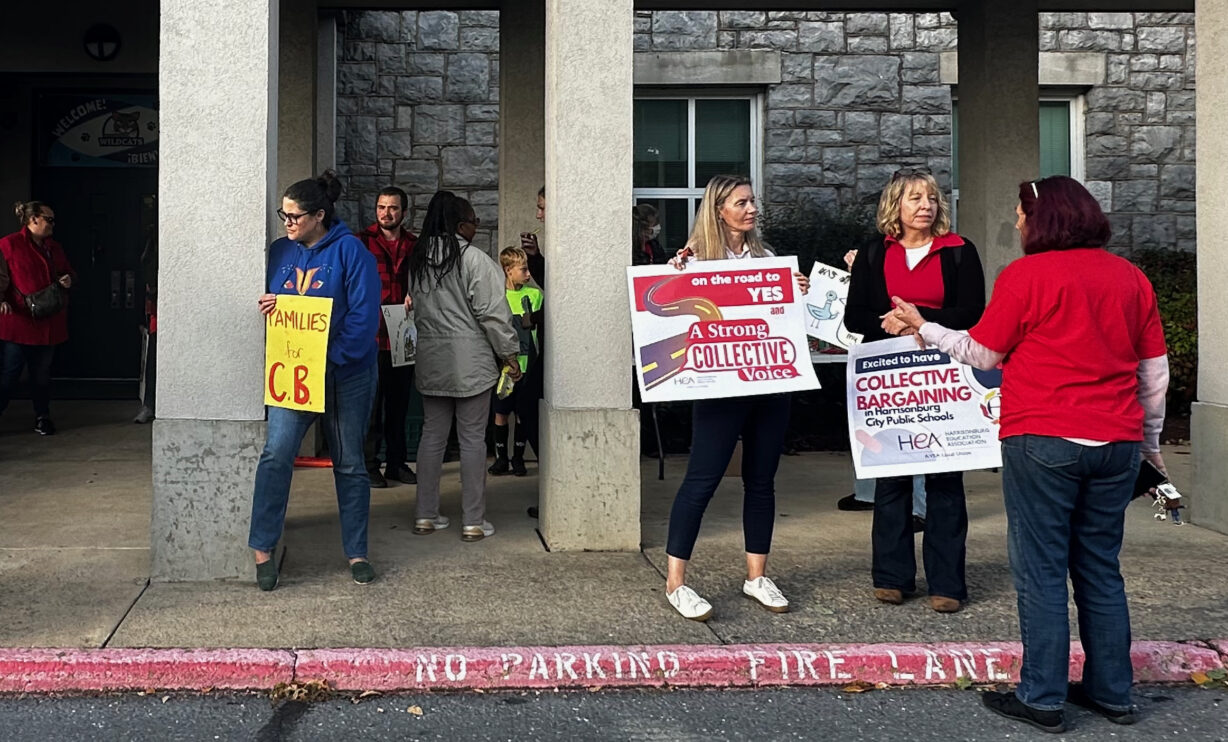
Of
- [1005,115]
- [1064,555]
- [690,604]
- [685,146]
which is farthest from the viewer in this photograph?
[685,146]

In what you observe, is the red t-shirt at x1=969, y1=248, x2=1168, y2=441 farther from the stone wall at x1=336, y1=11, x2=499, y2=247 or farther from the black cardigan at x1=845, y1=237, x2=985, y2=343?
the stone wall at x1=336, y1=11, x2=499, y2=247

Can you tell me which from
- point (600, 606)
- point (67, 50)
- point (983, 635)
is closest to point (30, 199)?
point (67, 50)

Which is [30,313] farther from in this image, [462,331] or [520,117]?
[462,331]

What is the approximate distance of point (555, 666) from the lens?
5.07 meters

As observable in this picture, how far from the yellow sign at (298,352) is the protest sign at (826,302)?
394 cm

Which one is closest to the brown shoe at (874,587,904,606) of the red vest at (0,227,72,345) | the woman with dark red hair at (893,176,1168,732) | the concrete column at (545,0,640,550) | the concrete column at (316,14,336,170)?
the woman with dark red hair at (893,176,1168,732)

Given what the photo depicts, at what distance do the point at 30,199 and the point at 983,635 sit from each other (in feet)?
37.4

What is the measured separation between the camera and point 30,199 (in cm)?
1314

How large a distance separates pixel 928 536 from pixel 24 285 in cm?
820

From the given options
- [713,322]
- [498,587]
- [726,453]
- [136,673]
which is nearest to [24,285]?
[498,587]

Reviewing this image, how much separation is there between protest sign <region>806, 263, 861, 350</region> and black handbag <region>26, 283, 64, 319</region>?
6582mm

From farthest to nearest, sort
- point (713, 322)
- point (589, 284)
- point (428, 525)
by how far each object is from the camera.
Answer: point (428, 525), point (589, 284), point (713, 322)

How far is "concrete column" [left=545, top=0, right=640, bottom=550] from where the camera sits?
683 centimetres

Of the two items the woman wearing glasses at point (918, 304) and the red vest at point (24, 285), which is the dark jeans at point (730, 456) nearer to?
the woman wearing glasses at point (918, 304)
